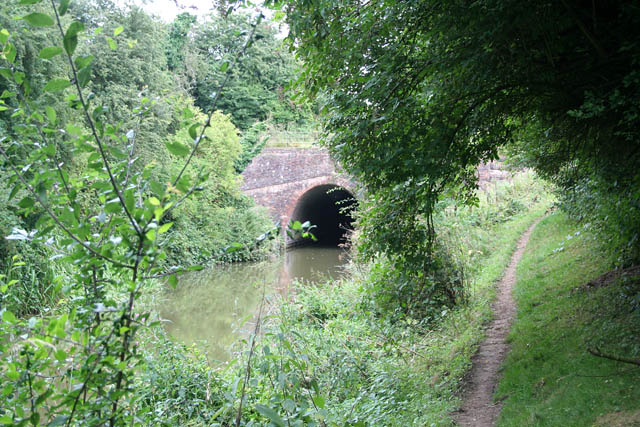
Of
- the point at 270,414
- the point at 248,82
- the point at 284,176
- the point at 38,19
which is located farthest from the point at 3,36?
the point at 248,82

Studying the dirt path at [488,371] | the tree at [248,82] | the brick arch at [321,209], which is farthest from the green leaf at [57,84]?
the tree at [248,82]

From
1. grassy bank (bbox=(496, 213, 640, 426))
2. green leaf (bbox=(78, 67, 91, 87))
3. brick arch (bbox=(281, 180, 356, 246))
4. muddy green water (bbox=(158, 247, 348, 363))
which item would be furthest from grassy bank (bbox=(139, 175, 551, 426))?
brick arch (bbox=(281, 180, 356, 246))

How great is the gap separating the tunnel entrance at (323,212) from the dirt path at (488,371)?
13983mm

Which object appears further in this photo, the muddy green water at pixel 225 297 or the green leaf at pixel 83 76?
the muddy green water at pixel 225 297

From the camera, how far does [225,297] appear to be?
1275cm

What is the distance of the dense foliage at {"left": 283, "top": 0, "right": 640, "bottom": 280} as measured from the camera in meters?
3.46

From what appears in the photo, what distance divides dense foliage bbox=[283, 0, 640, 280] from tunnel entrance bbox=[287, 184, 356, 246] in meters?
15.9

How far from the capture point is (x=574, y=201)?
21.1 ft

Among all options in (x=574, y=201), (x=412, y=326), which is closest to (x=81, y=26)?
(x=412, y=326)

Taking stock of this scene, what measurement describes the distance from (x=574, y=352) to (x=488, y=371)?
97 centimetres

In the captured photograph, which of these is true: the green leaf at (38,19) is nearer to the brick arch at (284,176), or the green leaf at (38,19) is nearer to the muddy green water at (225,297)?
the muddy green water at (225,297)

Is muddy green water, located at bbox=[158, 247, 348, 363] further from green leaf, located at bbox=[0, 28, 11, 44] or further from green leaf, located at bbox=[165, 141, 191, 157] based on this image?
green leaf, located at bbox=[0, 28, 11, 44]

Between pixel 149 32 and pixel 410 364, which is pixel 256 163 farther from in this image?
pixel 410 364

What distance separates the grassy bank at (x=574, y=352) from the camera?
338 cm
